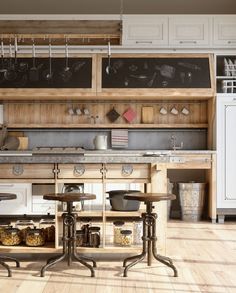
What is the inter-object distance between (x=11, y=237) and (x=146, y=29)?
11.6ft

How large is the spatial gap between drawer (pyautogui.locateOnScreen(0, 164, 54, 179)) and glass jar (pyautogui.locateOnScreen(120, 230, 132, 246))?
695mm

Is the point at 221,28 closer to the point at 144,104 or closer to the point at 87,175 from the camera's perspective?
the point at 144,104

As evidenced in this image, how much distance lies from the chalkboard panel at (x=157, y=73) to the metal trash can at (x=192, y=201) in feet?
4.16

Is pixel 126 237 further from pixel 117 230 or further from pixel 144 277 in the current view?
pixel 144 277

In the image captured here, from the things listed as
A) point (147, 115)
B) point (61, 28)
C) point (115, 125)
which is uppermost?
point (61, 28)

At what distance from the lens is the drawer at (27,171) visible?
3.84m

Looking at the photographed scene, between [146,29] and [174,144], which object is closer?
[146,29]

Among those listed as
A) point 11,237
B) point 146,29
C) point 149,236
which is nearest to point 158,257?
point 149,236

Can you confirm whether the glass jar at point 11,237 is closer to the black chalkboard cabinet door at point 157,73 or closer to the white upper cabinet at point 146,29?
the black chalkboard cabinet door at point 157,73

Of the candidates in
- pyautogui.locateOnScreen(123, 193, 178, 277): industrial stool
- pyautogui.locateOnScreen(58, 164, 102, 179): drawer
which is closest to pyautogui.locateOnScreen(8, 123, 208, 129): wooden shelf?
pyautogui.locateOnScreen(58, 164, 102, 179): drawer

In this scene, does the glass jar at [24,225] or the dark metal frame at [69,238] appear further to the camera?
A: the glass jar at [24,225]

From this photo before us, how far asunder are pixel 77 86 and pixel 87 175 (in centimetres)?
267

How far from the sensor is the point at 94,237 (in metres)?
3.83
